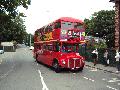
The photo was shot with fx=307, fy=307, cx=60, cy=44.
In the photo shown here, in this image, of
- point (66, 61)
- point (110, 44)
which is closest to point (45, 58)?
point (66, 61)

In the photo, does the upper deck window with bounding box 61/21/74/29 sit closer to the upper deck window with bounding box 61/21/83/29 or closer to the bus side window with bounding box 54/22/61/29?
the upper deck window with bounding box 61/21/83/29

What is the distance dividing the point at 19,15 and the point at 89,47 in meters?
11.5

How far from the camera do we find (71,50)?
981 inches

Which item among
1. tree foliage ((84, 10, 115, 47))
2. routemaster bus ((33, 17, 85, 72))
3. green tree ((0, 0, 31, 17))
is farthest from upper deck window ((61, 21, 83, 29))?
tree foliage ((84, 10, 115, 47))

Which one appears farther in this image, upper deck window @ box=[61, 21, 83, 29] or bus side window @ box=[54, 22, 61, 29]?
bus side window @ box=[54, 22, 61, 29]

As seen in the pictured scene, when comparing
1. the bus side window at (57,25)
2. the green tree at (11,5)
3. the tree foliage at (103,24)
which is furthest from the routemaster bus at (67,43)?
the tree foliage at (103,24)

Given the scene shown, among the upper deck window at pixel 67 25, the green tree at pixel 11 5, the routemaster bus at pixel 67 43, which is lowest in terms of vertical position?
the routemaster bus at pixel 67 43

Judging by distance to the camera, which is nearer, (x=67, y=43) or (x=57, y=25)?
(x=67, y=43)

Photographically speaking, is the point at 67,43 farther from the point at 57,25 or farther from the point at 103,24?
the point at 103,24

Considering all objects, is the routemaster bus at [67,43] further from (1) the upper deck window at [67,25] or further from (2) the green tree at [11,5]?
(2) the green tree at [11,5]

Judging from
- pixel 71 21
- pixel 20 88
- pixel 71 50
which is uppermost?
pixel 71 21

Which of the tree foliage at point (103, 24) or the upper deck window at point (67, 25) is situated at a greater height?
the tree foliage at point (103, 24)

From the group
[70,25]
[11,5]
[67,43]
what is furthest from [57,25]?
[11,5]

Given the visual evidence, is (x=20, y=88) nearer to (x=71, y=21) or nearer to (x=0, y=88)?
(x=0, y=88)
